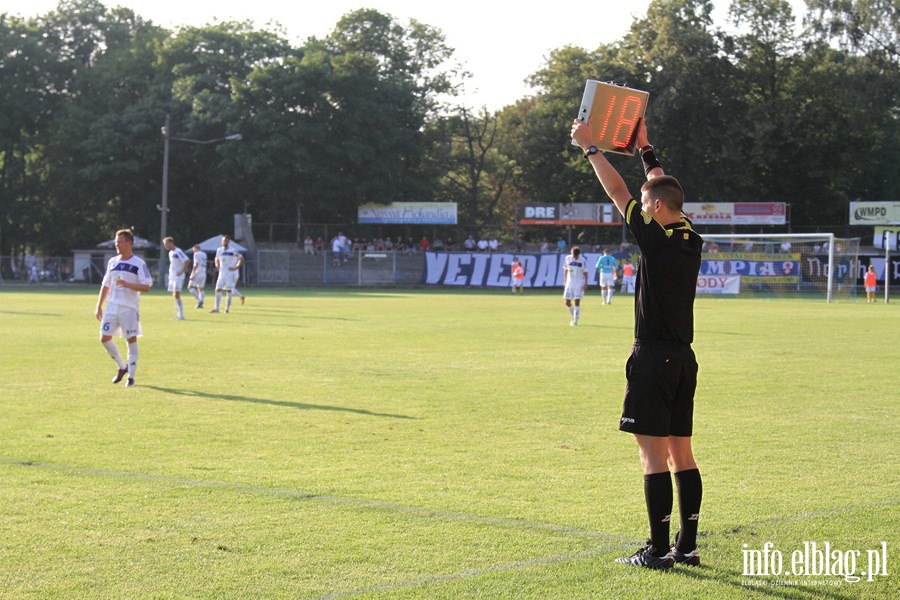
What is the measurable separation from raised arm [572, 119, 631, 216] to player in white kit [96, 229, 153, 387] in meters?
9.66

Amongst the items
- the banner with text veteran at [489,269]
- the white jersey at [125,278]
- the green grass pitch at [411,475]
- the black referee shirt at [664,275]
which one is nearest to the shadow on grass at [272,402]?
the green grass pitch at [411,475]

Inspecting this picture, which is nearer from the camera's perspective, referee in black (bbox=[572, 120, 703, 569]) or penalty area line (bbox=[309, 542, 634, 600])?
penalty area line (bbox=[309, 542, 634, 600])

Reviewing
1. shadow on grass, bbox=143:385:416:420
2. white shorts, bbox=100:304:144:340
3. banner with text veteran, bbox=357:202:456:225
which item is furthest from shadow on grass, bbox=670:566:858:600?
banner with text veteran, bbox=357:202:456:225

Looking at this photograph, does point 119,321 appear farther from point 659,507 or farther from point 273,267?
point 273,267

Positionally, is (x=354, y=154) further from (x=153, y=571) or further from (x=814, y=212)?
(x=153, y=571)

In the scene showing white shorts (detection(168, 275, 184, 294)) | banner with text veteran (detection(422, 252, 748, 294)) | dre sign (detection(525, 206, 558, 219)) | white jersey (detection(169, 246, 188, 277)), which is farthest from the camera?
dre sign (detection(525, 206, 558, 219))

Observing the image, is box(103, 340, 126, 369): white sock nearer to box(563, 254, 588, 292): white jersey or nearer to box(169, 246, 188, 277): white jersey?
box(169, 246, 188, 277): white jersey

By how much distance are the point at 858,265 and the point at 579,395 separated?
44.9 meters

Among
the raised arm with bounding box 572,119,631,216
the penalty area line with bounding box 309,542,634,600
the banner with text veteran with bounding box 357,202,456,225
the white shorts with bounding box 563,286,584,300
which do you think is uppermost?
the banner with text veteran with bounding box 357,202,456,225

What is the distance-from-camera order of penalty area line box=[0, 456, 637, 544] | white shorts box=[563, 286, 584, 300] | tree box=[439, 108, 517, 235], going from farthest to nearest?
tree box=[439, 108, 517, 235], white shorts box=[563, 286, 584, 300], penalty area line box=[0, 456, 637, 544]

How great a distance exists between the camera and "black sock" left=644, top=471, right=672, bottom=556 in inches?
239

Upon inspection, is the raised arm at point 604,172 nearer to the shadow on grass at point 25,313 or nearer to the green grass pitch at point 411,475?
the green grass pitch at point 411,475

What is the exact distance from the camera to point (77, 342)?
70.8 ft

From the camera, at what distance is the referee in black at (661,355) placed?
6.04 meters
